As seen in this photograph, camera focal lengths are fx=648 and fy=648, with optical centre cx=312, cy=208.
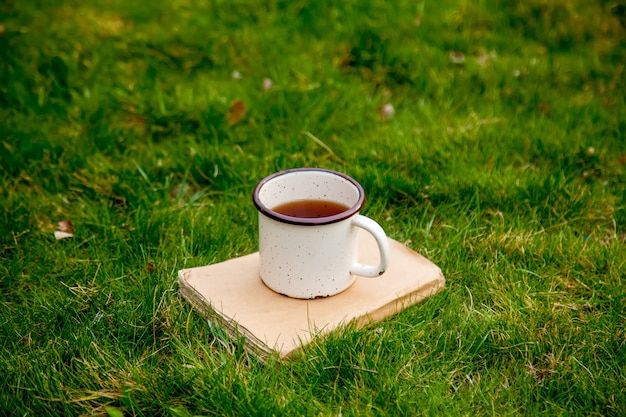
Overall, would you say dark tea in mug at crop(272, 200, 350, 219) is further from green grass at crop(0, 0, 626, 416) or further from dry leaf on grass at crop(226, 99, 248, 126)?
dry leaf on grass at crop(226, 99, 248, 126)

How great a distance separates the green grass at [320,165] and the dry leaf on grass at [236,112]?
32 mm

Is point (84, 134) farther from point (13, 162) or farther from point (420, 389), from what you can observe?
point (420, 389)

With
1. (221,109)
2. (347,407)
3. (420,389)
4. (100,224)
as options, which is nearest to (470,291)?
(420,389)

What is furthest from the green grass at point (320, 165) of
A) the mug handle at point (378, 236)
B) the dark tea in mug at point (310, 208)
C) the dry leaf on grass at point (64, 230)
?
the dark tea in mug at point (310, 208)

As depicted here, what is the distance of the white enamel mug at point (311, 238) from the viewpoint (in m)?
1.70

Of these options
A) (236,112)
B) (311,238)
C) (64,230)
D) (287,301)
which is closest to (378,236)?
(311,238)

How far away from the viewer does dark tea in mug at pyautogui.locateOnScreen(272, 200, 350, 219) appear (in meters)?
1.87

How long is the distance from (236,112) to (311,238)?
1.32 metres

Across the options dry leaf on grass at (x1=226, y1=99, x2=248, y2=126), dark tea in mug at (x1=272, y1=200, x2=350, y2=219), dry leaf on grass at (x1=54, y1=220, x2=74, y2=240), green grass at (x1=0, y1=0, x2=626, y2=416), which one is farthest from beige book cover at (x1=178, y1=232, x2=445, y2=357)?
dry leaf on grass at (x1=226, y1=99, x2=248, y2=126)

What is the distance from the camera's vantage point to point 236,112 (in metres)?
2.87

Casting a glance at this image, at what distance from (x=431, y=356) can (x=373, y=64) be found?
2005 mm

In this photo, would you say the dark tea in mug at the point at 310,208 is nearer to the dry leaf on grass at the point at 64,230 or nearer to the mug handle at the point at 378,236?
the mug handle at the point at 378,236

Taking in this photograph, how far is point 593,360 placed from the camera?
1.67m

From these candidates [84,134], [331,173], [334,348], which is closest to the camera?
[334,348]
